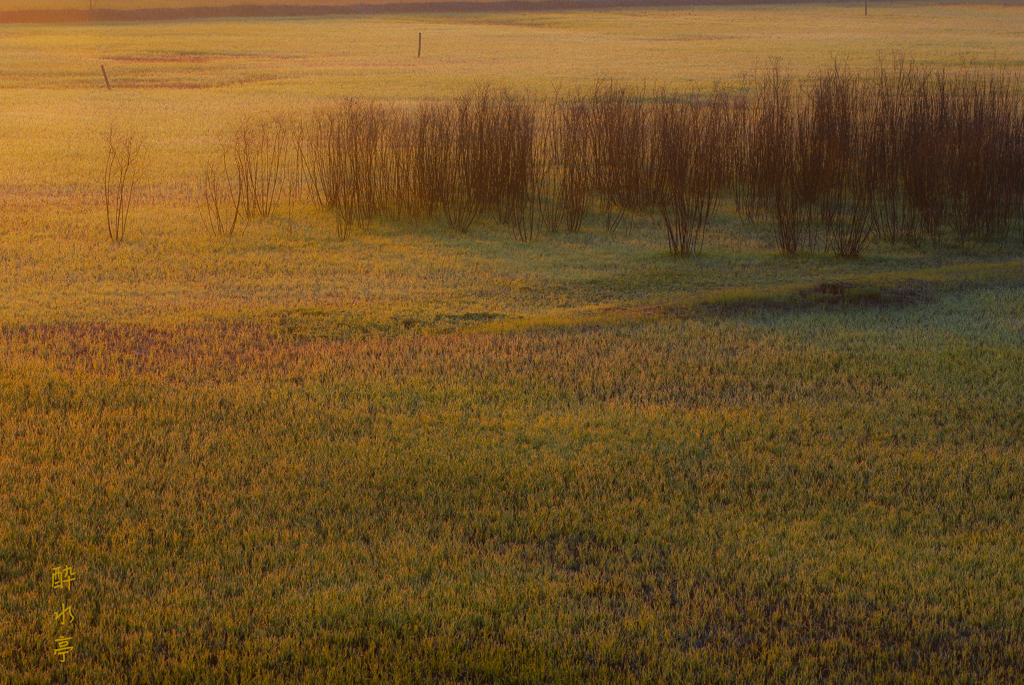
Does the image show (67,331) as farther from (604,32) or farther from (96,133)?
(604,32)

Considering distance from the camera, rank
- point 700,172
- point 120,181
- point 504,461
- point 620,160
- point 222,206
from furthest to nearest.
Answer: point 120,181, point 620,160, point 222,206, point 700,172, point 504,461

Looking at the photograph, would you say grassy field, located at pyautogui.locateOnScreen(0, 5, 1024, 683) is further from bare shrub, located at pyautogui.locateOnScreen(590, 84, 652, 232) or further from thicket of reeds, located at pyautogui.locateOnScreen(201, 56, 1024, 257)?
bare shrub, located at pyautogui.locateOnScreen(590, 84, 652, 232)

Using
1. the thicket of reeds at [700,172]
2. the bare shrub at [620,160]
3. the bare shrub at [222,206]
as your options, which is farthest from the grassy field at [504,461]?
the bare shrub at [620,160]

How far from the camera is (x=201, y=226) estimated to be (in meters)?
14.2

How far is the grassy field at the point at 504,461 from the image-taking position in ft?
13.6

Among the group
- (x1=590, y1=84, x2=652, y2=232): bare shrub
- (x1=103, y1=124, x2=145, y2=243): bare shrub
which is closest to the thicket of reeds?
(x1=590, y1=84, x2=652, y2=232): bare shrub

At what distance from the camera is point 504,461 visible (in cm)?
600

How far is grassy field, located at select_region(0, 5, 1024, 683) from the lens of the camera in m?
4.16

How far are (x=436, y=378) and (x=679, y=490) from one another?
263 cm

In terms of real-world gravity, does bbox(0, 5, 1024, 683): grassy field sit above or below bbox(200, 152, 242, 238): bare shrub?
below

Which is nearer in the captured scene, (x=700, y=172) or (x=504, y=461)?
(x=504, y=461)

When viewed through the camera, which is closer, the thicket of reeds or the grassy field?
the grassy field

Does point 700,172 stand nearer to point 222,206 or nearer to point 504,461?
point 222,206

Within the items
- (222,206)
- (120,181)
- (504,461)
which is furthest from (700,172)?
(120,181)
